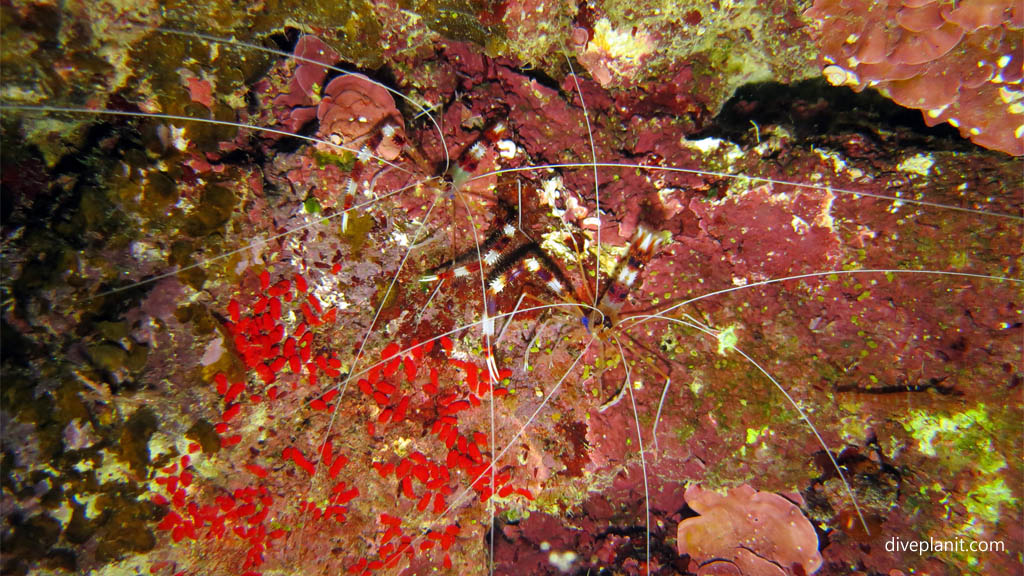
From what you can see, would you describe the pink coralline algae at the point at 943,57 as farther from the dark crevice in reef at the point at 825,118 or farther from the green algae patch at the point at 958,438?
the green algae patch at the point at 958,438

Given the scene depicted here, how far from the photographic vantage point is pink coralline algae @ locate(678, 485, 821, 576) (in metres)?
4.07

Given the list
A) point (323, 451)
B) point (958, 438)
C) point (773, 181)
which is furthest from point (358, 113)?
point (958, 438)

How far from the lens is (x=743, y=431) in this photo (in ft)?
12.4

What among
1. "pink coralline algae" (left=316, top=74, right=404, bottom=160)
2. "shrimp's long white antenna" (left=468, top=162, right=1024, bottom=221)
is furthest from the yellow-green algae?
"pink coralline algae" (left=316, top=74, right=404, bottom=160)

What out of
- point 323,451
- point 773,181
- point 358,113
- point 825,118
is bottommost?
point 323,451

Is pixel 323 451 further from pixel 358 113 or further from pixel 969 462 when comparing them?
pixel 969 462

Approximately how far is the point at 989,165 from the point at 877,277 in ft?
3.93

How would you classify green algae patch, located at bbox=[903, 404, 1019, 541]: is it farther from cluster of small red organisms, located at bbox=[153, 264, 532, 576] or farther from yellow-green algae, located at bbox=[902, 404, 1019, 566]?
cluster of small red organisms, located at bbox=[153, 264, 532, 576]

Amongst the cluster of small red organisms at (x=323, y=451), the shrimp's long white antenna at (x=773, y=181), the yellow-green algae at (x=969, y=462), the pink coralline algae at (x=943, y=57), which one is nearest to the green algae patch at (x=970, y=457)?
the yellow-green algae at (x=969, y=462)

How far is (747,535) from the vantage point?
4.18m

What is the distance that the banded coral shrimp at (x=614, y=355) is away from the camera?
10.8 ft

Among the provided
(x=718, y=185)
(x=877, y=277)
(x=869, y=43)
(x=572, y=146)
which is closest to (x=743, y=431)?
(x=877, y=277)

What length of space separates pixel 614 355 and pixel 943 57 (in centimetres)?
385

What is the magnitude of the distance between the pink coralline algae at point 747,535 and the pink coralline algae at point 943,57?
3823 mm
